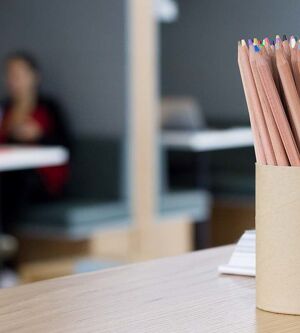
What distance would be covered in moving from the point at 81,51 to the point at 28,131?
1.73ft

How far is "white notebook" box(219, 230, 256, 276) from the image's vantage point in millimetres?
1100

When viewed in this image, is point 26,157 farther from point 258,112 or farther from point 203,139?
point 258,112

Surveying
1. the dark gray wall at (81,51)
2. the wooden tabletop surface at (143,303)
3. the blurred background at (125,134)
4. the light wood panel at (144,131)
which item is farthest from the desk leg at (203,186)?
the wooden tabletop surface at (143,303)

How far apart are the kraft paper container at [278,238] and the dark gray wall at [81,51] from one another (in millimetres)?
4036

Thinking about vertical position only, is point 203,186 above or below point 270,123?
below

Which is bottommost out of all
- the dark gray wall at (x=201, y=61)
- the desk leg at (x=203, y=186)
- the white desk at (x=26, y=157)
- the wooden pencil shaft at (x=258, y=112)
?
the desk leg at (x=203, y=186)

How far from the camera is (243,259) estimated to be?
110 centimetres

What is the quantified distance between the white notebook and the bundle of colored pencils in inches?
6.7

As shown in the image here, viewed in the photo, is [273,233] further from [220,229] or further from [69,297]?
[220,229]

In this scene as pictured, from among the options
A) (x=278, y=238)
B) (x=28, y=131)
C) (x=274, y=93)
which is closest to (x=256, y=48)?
(x=274, y=93)

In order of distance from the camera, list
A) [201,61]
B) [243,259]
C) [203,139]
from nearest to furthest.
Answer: [243,259] < [201,61] < [203,139]

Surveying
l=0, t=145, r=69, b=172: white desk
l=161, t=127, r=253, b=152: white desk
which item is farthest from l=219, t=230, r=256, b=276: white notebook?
l=161, t=127, r=253, b=152: white desk

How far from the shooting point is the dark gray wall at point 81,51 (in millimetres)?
4988

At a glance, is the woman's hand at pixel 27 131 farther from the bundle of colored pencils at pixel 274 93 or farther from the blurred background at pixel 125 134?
the bundle of colored pencils at pixel 274 93
